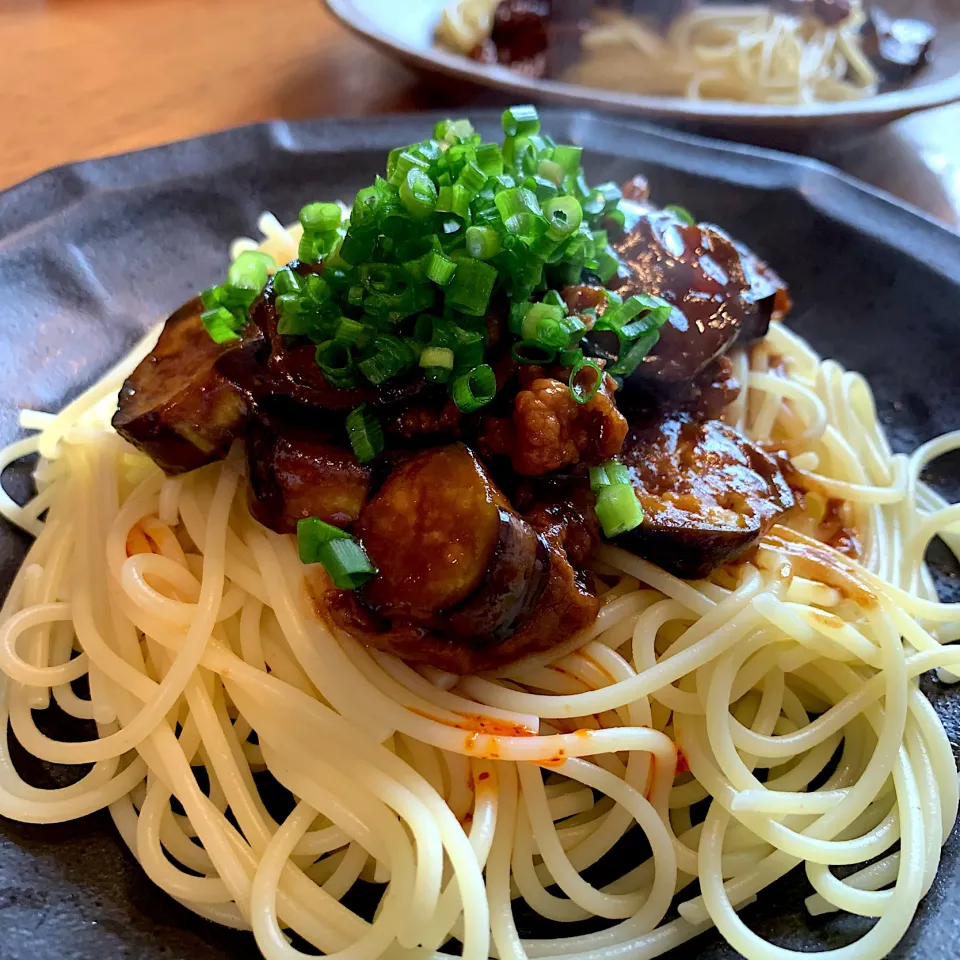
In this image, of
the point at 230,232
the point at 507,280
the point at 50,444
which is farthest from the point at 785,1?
the point at 50,444

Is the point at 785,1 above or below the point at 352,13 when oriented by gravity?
below

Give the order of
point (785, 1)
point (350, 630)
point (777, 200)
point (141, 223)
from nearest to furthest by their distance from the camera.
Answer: point (350, 630)
point (141, 223)
point (777, 200)
point (785, 1)

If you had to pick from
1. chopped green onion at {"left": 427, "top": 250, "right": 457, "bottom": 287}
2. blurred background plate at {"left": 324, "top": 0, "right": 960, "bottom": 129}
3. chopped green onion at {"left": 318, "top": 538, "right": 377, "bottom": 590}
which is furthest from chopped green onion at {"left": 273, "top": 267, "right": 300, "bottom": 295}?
blurred background plate at {"left": 324, "top": 0, "right": 960, "bottom": 129}

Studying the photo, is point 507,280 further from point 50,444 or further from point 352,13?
point 352,13

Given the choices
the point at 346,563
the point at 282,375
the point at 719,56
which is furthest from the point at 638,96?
the point at 346,563

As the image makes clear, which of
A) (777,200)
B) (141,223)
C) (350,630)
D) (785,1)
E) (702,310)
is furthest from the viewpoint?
(785,1)

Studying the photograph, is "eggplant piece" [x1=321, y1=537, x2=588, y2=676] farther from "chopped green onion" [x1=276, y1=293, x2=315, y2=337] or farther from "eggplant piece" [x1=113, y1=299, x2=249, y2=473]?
"chopped green onion" [x1=276, y1=293, x2=315, y2=337]

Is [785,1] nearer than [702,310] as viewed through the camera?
No
